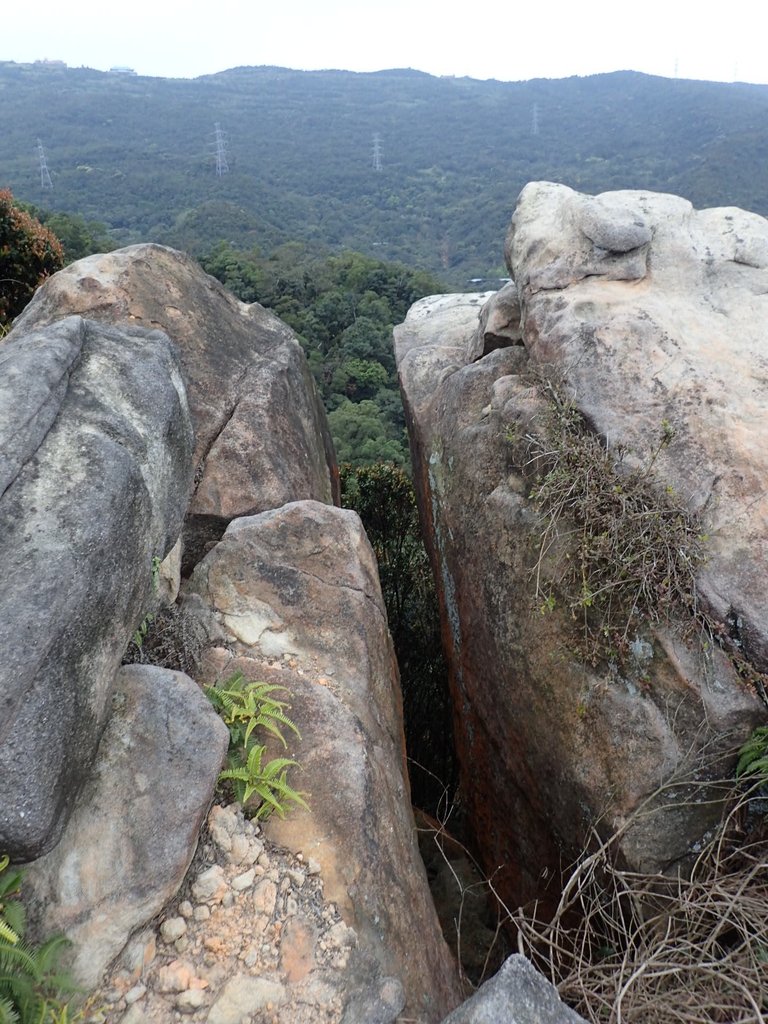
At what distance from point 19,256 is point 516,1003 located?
31.7 ft

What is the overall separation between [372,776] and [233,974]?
112 cm

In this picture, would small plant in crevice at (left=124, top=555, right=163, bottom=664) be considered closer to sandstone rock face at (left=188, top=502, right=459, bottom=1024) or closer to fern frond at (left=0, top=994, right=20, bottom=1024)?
sandstone rock face at (left=188, top=502, right=459, bottom=1024)

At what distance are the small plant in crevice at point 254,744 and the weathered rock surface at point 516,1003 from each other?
1128 mm

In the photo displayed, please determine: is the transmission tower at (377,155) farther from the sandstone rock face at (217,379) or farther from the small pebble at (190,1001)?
the small pebble at (190,1001)

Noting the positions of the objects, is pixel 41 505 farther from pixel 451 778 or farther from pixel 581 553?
pixel 451 778

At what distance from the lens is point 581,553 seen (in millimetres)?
4594

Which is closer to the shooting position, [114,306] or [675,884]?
[675,884]

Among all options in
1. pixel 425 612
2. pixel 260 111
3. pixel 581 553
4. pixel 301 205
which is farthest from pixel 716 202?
pixel 260 111

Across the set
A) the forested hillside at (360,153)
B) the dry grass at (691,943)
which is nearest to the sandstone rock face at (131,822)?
the dry grass at (691,943)

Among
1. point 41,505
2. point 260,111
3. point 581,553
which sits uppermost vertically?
point 260,111

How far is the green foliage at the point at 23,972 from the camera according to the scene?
279 centimetres

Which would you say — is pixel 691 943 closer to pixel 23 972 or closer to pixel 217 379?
pixel 23 972

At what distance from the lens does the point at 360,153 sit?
9850 cm

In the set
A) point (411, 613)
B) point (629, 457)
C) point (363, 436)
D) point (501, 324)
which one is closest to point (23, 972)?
point (629, 457)
